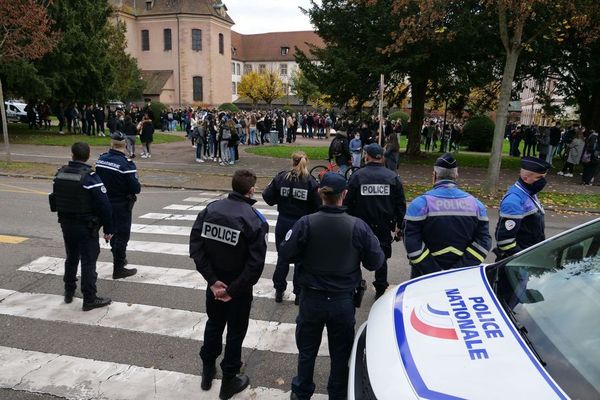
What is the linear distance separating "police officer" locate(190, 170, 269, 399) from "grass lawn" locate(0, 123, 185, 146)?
856 inches

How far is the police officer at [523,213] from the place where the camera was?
4652 mm

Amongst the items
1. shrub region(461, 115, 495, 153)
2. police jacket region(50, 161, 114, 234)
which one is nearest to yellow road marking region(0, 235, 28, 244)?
police jacket region(50, 161, 114, 234)

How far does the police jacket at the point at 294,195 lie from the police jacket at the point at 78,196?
6.42 feet

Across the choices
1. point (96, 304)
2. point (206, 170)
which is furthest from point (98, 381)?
point (206, 170)

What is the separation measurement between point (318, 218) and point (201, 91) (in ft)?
216

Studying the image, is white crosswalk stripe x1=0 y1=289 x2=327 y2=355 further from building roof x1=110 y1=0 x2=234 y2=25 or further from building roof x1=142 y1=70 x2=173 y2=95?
building roof x1=110 y1=0 x2=234 y2=25

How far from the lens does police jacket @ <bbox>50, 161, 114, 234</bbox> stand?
18.1ft

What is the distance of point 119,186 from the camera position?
21.3 ft

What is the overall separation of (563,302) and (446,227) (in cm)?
159

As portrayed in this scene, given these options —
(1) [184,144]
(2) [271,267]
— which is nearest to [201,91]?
(1) [184,144]

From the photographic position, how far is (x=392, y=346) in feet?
8.91

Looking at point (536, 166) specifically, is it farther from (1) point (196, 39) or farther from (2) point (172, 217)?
(1) point (196, 39)

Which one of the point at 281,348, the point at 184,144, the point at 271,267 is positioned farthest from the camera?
the point at 184,144

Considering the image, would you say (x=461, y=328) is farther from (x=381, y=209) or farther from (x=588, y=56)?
(x=588, y=56)
